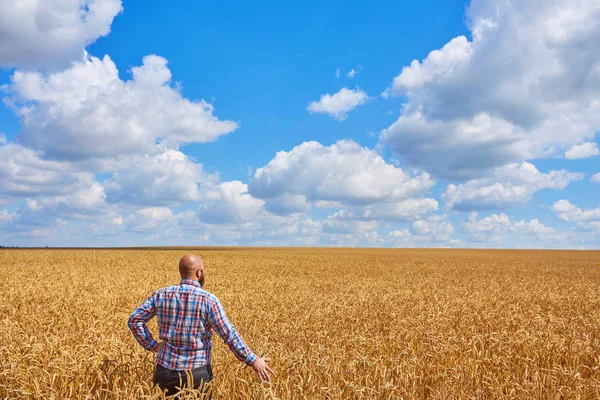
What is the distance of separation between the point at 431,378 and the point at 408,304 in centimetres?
814

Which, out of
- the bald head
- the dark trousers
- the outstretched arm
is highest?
the bald head

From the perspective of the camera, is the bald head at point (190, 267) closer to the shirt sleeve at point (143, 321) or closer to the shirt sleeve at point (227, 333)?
the shirt sleeve at point (227, 333)

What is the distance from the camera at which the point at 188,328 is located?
436cm

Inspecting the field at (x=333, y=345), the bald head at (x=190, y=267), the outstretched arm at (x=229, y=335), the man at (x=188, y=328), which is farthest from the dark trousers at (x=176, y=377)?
the bald head at (x=190, y=267)

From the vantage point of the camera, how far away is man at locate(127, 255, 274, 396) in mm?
4316

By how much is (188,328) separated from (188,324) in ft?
0.14

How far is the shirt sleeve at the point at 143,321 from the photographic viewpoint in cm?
446

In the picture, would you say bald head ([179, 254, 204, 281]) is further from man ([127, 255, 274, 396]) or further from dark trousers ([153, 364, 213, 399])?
dark trousers ([153, 364, 213, 399])

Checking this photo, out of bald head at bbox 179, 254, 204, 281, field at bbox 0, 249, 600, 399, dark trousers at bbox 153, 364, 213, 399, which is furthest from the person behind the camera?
field at bbox 0, 249, 600, 399

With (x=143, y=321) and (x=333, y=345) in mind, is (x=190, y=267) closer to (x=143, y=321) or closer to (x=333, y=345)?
(x=143, y=321)

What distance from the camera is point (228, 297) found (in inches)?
611

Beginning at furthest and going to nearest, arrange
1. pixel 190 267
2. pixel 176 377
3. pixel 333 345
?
pixel 333 345, pixel 176 377, pixel 190 267

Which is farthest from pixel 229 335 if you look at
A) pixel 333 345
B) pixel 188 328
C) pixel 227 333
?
pixel 333 345

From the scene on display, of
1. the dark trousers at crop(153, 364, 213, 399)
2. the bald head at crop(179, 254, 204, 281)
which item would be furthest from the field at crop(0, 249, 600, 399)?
the bald head at crop(179, 254, 204, 281)
